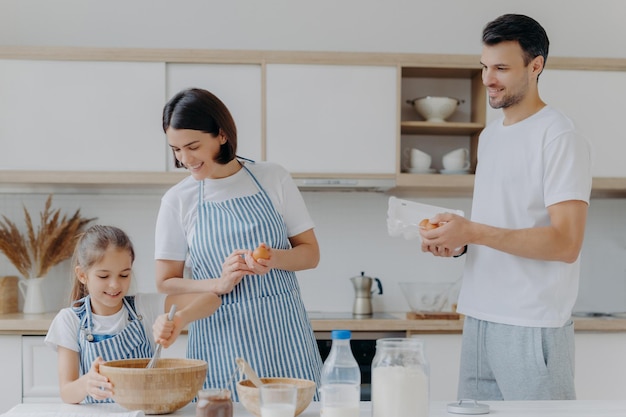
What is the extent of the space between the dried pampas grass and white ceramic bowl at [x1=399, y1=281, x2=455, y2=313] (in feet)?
5.35

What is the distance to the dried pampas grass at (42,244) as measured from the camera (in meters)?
3.77

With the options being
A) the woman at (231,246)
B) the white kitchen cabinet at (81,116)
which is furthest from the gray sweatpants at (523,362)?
the white kitchen cabinet at (81,116)

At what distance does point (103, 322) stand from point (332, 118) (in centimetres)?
189

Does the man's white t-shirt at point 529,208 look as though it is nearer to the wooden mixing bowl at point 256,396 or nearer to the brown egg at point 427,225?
the brown egg at point 427,225

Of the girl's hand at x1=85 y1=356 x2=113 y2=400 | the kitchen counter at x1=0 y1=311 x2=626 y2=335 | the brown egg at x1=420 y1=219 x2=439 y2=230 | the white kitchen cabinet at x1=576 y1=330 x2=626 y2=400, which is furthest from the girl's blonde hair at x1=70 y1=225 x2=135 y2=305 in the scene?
the white kitchen cabinet at x1=576 y1=330 x2=626 y2=400

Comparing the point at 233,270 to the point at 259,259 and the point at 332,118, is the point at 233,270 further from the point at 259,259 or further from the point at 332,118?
the point at 332,118

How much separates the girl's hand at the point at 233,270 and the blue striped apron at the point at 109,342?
0.27 meters

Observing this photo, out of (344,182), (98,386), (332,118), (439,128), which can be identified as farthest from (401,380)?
(439,128)

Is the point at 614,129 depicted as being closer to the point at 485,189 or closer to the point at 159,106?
the point at 485,189

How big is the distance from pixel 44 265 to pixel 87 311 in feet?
6.09

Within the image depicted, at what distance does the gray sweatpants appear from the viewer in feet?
6.64

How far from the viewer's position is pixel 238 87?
369 cm

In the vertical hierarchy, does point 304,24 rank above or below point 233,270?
above

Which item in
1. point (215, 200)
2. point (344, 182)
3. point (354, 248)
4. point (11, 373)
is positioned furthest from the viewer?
point (354, 248)
